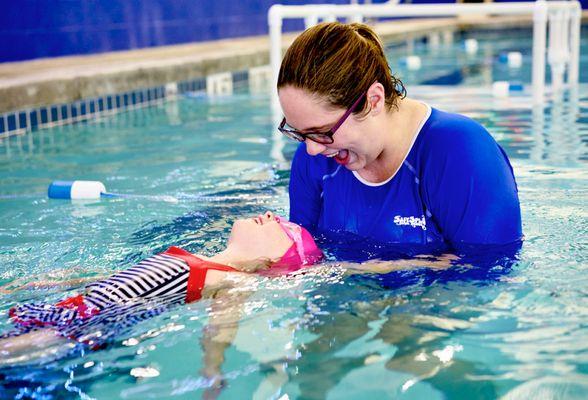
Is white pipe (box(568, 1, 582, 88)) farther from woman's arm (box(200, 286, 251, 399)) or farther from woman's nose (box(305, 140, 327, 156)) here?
woman's arm (box(200, 286, 251, 399))

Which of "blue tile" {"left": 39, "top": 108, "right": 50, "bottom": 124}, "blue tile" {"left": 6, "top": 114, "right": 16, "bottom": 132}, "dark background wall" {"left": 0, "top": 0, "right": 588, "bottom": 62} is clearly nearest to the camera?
"blue tile" {"left": 6, "top": 114, "right": 16, "bottom": 132}

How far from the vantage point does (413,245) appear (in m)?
3.12

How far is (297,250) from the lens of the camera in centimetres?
312

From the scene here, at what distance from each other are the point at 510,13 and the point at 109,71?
3.92 meters

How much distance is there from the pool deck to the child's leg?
4.99 m

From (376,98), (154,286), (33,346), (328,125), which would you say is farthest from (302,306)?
(33,346)

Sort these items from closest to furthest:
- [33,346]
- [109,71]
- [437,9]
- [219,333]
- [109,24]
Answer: [33,346] → [219,333] → [437,9] → [109,71] → [109,24]

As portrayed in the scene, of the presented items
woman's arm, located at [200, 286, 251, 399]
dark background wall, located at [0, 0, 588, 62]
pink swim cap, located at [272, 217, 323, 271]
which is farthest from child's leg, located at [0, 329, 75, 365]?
dark background wall, located at [0, 0, 588, 62]

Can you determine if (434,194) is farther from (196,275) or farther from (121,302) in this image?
(121,302)

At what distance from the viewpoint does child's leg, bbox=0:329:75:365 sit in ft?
8.01

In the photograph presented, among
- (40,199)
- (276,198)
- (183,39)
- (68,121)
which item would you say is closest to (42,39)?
(68,121)

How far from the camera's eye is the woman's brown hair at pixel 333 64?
264cm

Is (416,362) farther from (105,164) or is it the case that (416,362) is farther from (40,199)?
(105,164)

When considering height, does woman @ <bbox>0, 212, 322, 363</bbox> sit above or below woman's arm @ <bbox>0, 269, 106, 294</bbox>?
above
